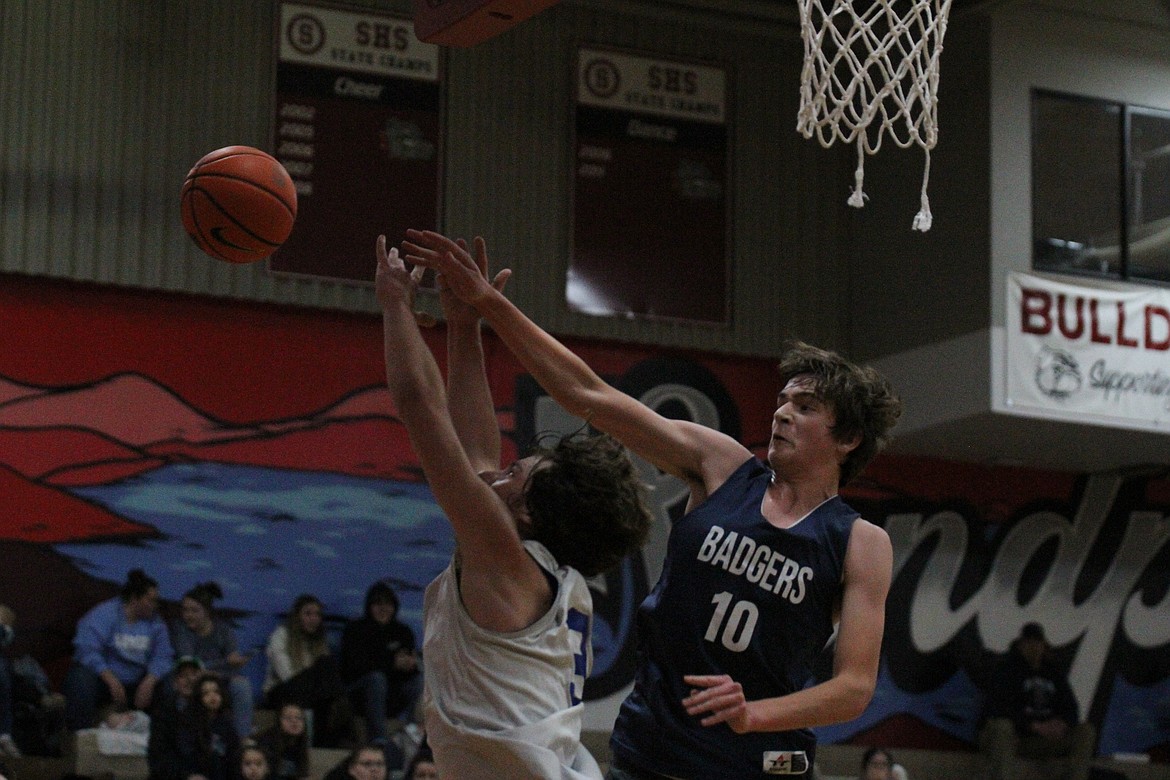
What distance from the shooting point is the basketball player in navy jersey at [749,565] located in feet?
14.4

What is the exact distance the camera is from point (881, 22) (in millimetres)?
13680

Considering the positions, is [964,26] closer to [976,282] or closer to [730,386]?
[976,282]

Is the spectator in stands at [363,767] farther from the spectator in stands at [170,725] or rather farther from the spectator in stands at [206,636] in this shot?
the spectator in stands at [206,636]

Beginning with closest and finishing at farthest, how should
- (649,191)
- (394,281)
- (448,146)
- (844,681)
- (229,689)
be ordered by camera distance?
(394,281)
(844,681)
(229,689)
(448,146)
(649,191)

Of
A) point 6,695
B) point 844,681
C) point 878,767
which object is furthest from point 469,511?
point 878,767

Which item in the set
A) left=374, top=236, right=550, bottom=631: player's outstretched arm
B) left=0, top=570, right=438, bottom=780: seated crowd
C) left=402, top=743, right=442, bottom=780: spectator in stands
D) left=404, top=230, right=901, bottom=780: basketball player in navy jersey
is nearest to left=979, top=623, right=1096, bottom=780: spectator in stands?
left=0, top=570, right=438, bottom=780: seated crowd

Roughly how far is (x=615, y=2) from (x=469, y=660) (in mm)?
11669

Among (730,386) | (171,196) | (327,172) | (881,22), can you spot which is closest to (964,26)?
(881,22)

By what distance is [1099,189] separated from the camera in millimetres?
14008

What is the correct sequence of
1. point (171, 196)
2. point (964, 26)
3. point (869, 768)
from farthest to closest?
point (964, 26)
point (171, 196)
point (869, 768)

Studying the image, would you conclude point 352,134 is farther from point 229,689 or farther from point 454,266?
point 454,266

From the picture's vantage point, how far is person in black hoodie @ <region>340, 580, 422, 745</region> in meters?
12.3

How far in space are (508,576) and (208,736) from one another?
298 inches

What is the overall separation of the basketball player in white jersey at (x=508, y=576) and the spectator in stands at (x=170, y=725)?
286 inches
